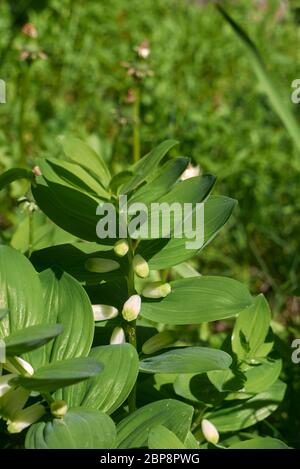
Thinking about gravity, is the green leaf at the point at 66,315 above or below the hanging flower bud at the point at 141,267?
below

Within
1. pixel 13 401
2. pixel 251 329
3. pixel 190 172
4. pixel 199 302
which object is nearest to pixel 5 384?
pixel 13 401

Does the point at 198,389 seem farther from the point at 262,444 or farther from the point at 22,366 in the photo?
the point at 22,366

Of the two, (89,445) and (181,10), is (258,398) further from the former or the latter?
(181,10)

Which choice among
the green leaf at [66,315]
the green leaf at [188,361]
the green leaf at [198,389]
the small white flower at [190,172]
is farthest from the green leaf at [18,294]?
the small white flower at [190,172]

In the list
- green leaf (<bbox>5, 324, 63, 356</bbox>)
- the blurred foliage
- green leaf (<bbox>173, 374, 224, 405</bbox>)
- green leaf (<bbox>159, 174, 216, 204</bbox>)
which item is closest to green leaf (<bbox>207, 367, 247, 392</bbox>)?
green leaf (<bbox>173, 374, 224, 405</bbox>)

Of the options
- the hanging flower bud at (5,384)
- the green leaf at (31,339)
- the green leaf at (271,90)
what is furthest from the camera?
the green leaf at (271,90)

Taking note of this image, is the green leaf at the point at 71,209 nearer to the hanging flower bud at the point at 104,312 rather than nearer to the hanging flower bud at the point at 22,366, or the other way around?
the hanging flower bud at the point at 104,312

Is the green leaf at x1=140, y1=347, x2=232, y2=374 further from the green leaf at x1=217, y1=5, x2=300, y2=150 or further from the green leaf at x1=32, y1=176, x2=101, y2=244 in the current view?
the green leaf at x1=217, y1=5, x2=300, y2=150
